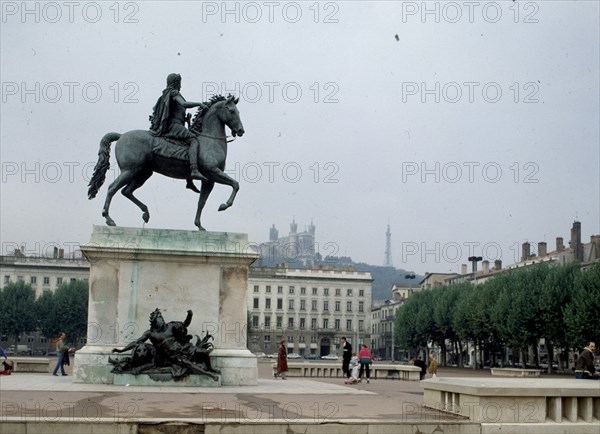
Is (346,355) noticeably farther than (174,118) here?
Yes

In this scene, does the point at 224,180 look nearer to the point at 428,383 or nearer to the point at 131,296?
the point at 131,296

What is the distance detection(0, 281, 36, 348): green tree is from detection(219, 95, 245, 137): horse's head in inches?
3395

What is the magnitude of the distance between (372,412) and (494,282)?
58792mm

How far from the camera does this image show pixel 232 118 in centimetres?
2177

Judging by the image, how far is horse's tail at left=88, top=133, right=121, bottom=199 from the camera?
21.9 meters

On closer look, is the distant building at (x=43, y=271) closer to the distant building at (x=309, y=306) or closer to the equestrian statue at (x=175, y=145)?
the distant building at (x=309, y=306)

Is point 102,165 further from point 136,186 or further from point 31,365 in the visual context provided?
point 31,365

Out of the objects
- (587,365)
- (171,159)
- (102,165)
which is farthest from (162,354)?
(587,365)

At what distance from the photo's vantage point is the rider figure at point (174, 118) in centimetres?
2159

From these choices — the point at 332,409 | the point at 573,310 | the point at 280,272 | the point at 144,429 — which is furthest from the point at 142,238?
the point at 280,272

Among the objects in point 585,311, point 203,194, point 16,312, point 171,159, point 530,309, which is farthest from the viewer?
point 16,312

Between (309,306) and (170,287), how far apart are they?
399ft

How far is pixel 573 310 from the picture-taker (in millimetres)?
55969

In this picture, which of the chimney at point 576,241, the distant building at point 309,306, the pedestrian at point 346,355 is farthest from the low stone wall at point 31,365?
the distant building at point 309,306
